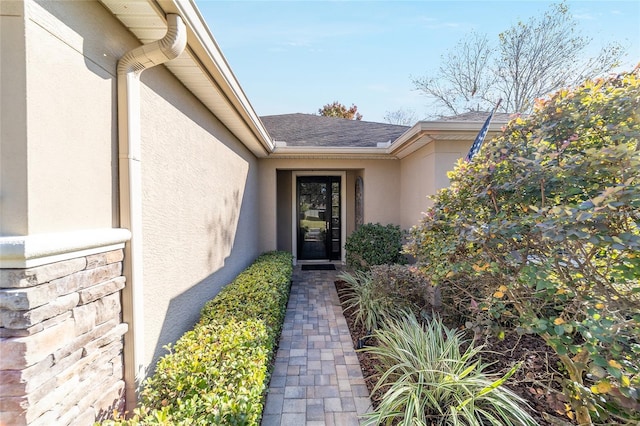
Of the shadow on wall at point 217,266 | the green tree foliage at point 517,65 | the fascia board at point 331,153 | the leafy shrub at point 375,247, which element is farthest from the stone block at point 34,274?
the green tree foliage at point 517,65

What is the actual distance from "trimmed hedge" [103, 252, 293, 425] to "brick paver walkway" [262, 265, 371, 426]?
419mm

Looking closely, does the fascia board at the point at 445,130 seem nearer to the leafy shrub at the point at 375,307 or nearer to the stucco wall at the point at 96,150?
the leafy shrub at the point at 375,307

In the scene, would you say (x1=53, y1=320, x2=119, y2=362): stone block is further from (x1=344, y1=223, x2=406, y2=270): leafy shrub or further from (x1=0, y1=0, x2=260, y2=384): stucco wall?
(x1=344, y1=223, x2=406, y2=270): leafy shrub

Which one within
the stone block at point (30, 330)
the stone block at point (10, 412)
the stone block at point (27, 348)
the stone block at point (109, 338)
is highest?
the stone block at point (30, 330)

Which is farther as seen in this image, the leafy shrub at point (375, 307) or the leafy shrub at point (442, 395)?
the leafy shrub at point (375, 307)

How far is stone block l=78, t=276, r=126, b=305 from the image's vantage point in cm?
181

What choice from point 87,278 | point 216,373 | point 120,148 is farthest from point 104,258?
point 216,373

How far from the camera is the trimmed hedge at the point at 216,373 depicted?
183 cm

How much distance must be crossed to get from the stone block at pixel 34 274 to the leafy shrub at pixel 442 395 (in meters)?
2.45

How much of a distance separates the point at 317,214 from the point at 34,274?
771 cm

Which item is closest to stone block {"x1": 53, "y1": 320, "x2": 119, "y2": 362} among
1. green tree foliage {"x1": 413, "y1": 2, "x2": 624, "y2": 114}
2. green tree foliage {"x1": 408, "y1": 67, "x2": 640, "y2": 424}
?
green tree foliage {"x1": 408, "y1": 67, "x2": 640, "y2": 424}

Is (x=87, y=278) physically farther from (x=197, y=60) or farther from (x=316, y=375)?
(x=316, y=375)

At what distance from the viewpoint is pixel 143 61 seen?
2189 millimetres

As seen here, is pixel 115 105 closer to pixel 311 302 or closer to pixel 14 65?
pixel 14 65
